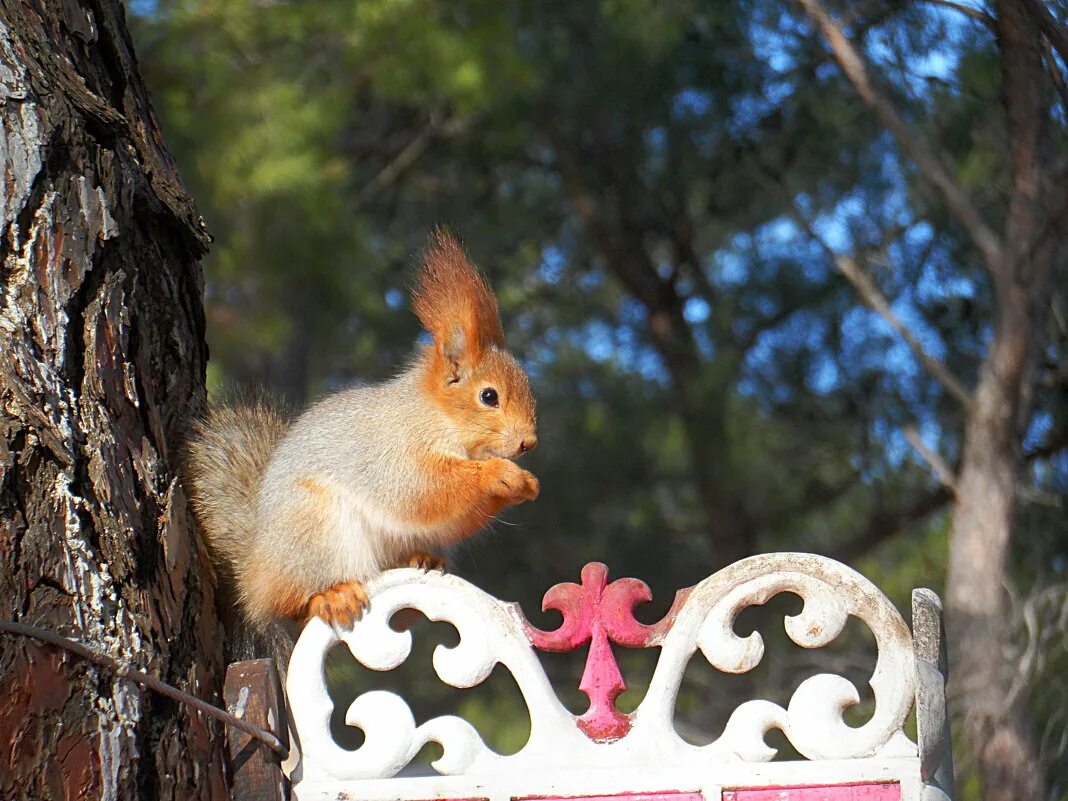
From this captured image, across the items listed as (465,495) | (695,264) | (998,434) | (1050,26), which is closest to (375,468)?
(465,495)

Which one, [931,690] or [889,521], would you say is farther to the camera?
[889,521]

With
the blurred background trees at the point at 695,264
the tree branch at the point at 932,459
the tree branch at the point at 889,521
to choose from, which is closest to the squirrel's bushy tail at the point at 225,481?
the blurred background trees at the point at 695,264

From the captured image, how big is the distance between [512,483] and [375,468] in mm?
201

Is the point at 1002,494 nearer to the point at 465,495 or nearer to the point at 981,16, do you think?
the point at 981,16

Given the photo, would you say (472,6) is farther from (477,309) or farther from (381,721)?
(381,721)

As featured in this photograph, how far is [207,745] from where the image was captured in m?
1.35

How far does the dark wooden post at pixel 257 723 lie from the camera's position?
1.34 metres

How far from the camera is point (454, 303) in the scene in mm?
1821

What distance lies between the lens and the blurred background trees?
3545 mm

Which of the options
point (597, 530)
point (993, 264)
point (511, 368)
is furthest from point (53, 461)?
point (597, 530)

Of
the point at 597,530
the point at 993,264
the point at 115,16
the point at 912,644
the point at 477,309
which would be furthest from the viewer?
the point at 597,530

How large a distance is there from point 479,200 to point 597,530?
1473mm

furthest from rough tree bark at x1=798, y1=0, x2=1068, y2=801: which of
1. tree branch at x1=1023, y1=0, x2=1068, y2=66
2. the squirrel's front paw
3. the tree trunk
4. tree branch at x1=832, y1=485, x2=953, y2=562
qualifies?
the squirrel's front paw

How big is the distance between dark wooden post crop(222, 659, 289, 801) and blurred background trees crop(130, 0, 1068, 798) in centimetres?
218
